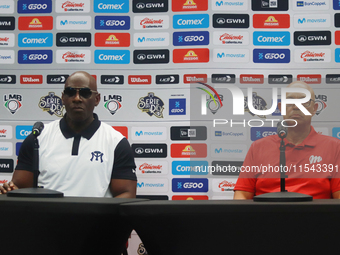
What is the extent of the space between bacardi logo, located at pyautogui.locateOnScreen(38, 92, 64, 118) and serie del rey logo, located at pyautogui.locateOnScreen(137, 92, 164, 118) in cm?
65

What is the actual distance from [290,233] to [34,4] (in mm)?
2715

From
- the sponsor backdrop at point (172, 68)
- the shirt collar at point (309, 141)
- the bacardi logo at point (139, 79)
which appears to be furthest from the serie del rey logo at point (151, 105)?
the shirt collar at point (309, 141)

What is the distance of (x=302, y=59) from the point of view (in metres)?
2.66

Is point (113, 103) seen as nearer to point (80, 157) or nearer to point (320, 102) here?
point (80, 157)

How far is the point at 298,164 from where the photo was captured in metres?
1.98

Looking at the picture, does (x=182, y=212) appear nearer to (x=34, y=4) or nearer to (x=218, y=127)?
(x=218, y=127)

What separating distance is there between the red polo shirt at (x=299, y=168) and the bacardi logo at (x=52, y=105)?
5.09 feet

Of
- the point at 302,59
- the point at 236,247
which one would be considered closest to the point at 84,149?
the point at 236,247

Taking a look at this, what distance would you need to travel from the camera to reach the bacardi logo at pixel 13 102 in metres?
2.71

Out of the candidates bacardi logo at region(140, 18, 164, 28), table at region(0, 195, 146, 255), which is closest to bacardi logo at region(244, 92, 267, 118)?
bacardi logo at region(140, 18, 164, 28)

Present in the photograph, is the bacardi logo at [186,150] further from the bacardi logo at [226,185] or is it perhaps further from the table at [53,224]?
the table at [53,224]

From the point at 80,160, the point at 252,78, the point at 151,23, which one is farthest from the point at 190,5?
the point at 80,160

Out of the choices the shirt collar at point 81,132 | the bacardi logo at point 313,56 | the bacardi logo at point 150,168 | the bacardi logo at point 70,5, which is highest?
the bacardi logo at point 70,5

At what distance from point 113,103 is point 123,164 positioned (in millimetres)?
845
